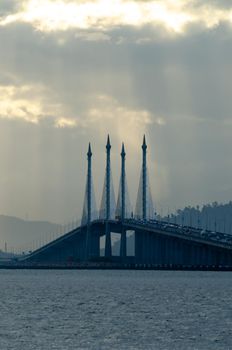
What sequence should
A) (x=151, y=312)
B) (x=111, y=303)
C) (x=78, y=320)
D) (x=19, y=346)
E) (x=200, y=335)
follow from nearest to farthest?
(x=19, y=346), (x=200, y=335), (x=78, y=320), (x=151, y=312), (x=111, y=303)

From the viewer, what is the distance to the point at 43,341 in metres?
73.7

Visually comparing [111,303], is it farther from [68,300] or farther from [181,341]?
[181,341]

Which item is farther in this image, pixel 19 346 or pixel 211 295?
pixel 211 295

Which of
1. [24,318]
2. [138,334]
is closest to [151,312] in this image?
Answer: [24,318]

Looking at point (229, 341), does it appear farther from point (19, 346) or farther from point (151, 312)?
point (151, 312)

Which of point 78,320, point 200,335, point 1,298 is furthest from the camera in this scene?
point 1,298

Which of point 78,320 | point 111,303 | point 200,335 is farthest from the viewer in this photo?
point 111,303

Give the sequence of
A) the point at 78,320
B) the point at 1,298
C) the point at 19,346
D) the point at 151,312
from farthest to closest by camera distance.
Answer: the point at 1,298 → the point at 151,312 → the point at 78,320 → the point at 19,346

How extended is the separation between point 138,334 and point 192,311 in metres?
19.0

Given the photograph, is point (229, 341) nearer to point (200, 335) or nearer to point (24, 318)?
point (200, 335)

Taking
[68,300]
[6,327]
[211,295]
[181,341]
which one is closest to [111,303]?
[68,300]

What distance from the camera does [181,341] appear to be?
244 ft

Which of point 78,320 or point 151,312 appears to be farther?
point 151,312

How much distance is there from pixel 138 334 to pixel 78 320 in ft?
33.0
